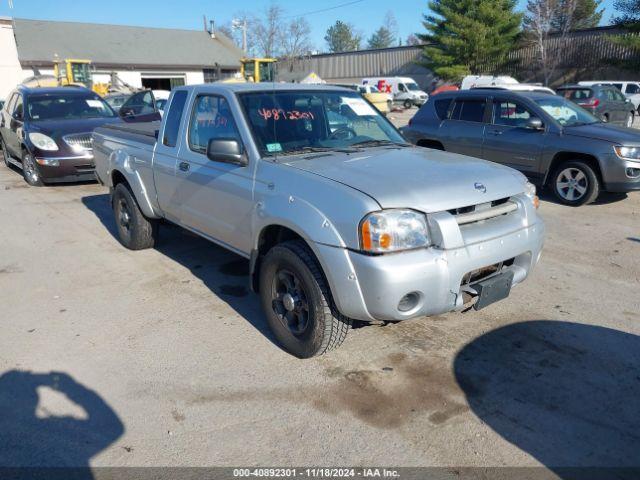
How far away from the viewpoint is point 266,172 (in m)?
3.67

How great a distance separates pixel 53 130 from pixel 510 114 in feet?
26.2

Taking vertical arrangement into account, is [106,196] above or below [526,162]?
below

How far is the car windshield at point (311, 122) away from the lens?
3996mm

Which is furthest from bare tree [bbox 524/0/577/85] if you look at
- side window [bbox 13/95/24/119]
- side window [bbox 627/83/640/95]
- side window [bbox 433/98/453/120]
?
side window [bbox 13/95/24/119]

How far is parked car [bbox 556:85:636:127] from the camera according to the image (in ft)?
60.4

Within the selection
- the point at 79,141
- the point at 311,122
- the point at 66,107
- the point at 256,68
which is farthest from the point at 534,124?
the point at 256,68

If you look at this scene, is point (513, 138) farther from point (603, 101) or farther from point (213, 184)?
point (603, 101)

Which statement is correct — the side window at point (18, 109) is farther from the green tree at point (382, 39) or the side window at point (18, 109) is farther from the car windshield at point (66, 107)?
the green tree at point (382, 39)

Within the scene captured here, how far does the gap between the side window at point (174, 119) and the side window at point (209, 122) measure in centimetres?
24

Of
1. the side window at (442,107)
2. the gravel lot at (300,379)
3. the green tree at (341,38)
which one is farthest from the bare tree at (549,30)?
the green tree at (341,38)

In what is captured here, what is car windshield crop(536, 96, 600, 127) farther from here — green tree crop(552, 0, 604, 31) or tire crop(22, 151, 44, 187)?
green tree crop(552, 0, 604, 31)

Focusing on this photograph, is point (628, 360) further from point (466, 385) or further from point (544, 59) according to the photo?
point (544, 59)

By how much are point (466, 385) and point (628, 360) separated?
1220 mm

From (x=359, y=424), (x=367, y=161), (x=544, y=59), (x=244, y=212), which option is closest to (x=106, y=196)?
(x=244, y=212)
